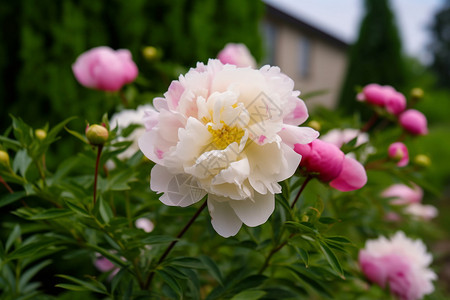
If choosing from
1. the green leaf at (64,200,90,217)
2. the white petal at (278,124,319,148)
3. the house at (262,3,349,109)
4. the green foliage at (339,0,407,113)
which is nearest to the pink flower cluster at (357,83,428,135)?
the white petal at (278,124,319,148)

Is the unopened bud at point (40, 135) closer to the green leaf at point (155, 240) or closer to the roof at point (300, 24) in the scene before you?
the green leaf at point (155, 240)

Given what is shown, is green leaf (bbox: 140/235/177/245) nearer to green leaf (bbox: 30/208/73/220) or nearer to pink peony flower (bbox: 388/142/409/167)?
green leaf (bbox: 30/208/73/220)

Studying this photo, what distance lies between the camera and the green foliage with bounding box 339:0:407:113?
7168mm

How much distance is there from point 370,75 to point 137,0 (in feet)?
20.1

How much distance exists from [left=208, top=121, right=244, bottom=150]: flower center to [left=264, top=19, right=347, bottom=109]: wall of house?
800cm

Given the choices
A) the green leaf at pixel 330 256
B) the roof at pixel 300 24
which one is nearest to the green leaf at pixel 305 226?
the green leaf at pixel 330 256

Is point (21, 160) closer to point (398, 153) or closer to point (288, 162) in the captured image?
point (288, 162)

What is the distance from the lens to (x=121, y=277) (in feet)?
2.12

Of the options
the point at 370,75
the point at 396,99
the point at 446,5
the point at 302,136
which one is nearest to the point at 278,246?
the point at 302,136

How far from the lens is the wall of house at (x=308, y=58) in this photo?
887 centimetres

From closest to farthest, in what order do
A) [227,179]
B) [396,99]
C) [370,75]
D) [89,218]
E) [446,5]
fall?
[227,179] → [89,218] → [396,99] → [370,75] → [446,5]

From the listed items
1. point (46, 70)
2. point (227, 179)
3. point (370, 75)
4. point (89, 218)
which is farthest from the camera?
point (370, 75)

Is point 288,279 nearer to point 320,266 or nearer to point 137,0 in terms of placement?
point 320,266

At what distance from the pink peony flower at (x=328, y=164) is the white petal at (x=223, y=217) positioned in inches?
4.6
